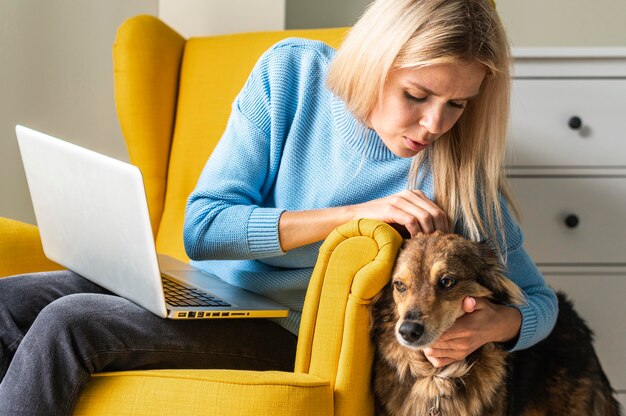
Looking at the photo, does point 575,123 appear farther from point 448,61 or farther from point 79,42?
point 79,42

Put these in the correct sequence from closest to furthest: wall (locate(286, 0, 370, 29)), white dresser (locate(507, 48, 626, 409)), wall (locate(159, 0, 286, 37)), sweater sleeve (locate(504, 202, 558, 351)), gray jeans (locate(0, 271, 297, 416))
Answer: gray jeans (locate(0, 271, 297, 416)), sweater sleeve (locate(504, 202, 558, 351)), white dresser (locate(507, 48, 626, 409)), wall (locate(159, 0, 286, 37)), wall (locate(286, 0, 370, 29))

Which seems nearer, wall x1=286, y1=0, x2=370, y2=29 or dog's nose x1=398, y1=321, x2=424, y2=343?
dog's nose x1=398, y1=321, x2=424, y2=343

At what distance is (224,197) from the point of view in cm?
159

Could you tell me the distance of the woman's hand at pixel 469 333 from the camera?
1.35 metres

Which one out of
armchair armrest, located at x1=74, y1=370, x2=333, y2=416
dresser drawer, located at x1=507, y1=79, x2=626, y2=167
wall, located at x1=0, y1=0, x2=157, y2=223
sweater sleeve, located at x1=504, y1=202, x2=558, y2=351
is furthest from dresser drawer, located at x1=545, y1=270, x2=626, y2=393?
wall, located at x1=0, y1=0, x2=157, y2=223

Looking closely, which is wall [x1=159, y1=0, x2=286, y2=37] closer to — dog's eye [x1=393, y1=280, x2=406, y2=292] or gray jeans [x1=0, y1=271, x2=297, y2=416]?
gray jeans [x1=0, y1=271, x2=297, y2=416]

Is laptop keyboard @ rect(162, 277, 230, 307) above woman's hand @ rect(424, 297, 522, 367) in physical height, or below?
below

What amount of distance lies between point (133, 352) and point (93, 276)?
257 mm

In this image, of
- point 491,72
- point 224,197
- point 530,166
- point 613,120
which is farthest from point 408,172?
point 613,120

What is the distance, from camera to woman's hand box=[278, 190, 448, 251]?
4.59 feet

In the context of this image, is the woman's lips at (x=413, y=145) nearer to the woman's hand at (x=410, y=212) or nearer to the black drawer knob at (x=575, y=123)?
the woman's hand at (x=410, y=212)

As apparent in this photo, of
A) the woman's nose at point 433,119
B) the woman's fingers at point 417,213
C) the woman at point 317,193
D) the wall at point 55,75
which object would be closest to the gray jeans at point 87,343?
the woman at point 317,193

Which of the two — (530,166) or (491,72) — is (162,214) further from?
(491,72)

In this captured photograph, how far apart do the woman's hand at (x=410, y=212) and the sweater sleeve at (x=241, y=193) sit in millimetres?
186
